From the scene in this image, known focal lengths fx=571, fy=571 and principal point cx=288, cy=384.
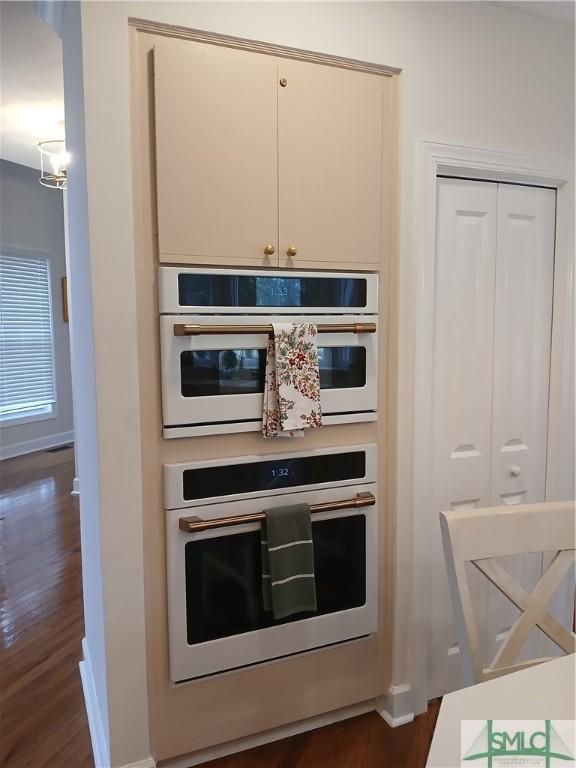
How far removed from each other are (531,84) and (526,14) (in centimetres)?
24

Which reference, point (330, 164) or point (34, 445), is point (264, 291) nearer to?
point (330, 164)

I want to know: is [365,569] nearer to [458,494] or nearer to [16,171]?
[458,494]

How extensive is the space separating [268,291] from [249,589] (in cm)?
96

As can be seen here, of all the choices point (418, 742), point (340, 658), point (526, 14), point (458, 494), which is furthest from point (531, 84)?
point (418, 742)

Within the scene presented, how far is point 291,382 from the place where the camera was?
179 centimetres

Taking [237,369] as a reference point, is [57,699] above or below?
below

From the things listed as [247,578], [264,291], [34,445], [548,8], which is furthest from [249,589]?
[34,445]

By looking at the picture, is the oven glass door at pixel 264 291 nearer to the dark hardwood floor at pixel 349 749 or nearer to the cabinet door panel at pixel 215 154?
the cabinet door panel at pixel 215 154

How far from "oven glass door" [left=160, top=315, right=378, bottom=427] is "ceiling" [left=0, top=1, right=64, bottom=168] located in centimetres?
137

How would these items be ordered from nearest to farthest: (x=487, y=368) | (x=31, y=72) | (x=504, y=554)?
1. (x=504, y=554)
2. (x=487, y=368)
3. (x=31, y=72)

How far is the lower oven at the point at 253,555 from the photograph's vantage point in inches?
69.4

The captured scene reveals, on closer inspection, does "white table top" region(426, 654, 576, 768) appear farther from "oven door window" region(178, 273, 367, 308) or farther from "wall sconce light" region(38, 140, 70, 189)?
"wall sconce light" region(38, 140, 70, 189)

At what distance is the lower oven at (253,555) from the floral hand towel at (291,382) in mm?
145

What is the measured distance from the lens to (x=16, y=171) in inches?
228
